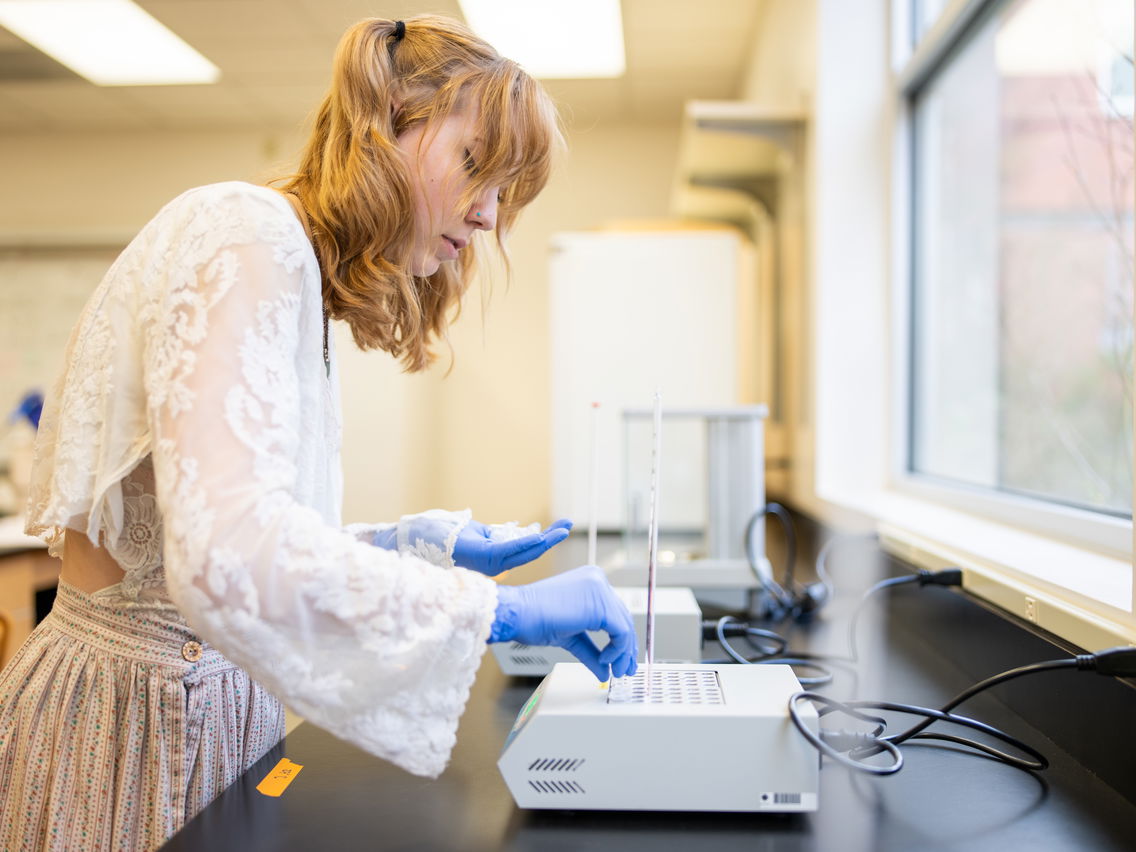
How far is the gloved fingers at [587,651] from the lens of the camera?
0.76m

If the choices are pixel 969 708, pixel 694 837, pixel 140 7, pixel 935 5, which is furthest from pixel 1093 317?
pixel 140 7

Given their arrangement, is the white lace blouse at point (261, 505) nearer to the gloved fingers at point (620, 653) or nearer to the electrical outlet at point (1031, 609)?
the gloved fingers at point (620, 653)

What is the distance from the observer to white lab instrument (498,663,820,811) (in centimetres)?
67

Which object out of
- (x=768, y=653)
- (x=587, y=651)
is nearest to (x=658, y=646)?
(x=768, y=653)

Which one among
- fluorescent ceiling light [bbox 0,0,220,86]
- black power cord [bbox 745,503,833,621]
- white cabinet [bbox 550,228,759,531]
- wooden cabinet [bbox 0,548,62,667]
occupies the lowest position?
wooden cabinet [bbox 0,548,62,667]

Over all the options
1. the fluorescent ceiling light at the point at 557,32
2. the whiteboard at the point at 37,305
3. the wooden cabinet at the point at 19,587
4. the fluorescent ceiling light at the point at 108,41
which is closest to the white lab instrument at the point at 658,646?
the wooden cabinet at the point at 19,587

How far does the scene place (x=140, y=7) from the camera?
9.65ft

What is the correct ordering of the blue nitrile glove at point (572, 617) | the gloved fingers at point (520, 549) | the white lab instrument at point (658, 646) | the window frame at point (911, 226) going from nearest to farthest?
the blue nitrile glove at point (572, 617), the gloved fingers at point (520, 549), the white lab instrument at point (658, 646), the window frame at point (911, 226)

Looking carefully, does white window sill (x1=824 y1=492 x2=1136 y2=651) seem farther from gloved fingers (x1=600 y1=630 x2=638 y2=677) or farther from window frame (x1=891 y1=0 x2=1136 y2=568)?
gloved fingers (x1=600 y1=630 x2=638 y2=677)

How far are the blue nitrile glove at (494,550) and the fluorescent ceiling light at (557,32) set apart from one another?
2064mm

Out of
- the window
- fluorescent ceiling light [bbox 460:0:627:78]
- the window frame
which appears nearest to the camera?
the window

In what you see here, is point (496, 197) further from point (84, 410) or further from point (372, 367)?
point (372, 367)

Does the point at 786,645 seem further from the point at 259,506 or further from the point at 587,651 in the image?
the point at 259,506

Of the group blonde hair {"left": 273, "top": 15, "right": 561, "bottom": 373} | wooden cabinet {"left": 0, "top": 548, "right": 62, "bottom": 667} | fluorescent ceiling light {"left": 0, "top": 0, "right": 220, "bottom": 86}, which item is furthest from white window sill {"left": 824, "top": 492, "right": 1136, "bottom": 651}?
fluorescent ceiling light {"left": 0, "top": 0, "right": 220, "bottom": 86}
